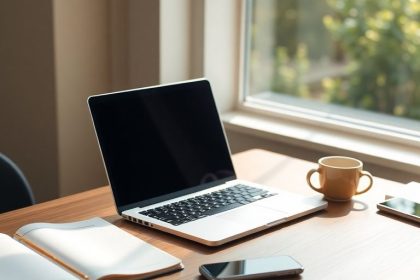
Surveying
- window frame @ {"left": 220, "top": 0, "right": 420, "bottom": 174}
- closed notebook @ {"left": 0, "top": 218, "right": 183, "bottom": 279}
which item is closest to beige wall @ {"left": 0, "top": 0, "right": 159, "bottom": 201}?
window frame @ {"left": 220, "top": 0, "right": 420, "bottom": 174}

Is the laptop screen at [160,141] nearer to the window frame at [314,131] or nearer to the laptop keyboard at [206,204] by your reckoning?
the laptop keyboard at [206,204]

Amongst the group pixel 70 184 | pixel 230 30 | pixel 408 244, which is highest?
pixel 230 30

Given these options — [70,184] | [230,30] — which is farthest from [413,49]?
[70,184]

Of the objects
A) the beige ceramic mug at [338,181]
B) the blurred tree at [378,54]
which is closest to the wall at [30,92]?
the beige ceramic mug at [338,181]

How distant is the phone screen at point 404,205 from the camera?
60.7 inches

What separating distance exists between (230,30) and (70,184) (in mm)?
738

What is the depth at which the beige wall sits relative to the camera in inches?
93.1

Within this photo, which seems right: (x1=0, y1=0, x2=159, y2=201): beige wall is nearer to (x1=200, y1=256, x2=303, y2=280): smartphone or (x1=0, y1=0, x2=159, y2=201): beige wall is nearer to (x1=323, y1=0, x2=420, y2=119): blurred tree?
(x1=200, y1=256, x2=303, y2=280): smartphone

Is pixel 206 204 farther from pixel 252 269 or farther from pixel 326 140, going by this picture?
pixel 326 140

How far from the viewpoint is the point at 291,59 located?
12.5 feet

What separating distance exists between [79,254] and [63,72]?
120 centimetres

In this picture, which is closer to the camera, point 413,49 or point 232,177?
point 232,177

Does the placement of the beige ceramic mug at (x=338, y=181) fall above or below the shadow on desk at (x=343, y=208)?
above

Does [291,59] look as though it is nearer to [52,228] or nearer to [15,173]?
[15,173]
